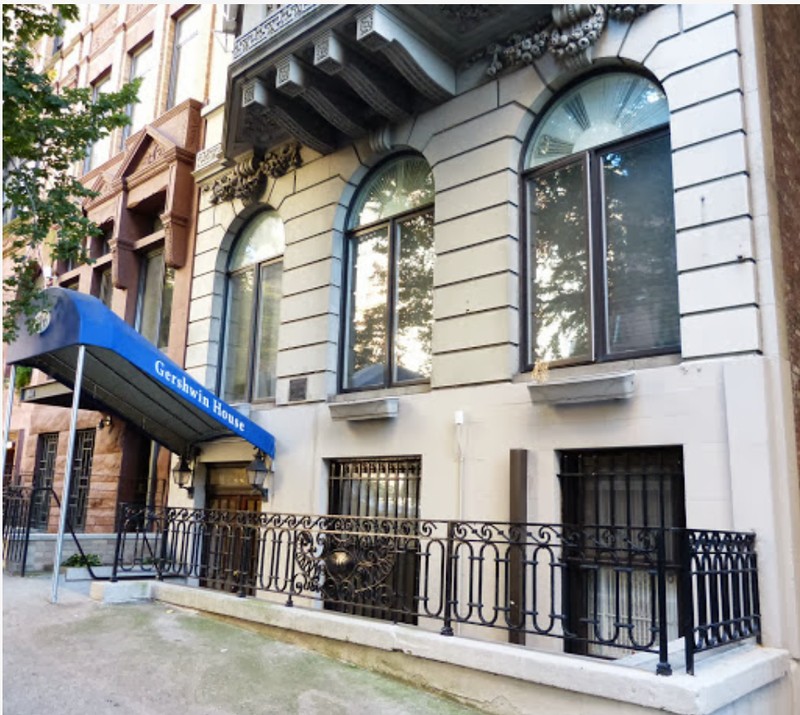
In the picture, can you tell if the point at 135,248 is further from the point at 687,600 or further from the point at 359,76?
the point at 687,600

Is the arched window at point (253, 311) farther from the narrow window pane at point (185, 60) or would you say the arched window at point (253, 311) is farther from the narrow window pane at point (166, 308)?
the narrow window pane at point (185, 60)

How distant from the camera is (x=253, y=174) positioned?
41.0 ft

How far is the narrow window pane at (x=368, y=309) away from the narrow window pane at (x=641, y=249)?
11.5 feet

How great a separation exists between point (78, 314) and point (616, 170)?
21.3 feet

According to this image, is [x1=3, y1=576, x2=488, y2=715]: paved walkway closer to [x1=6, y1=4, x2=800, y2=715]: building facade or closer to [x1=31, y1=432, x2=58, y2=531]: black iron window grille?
[x1=6, y1=4, x2=800, y2=715]: building facade

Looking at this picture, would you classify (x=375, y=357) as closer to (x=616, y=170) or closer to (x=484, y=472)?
(x=484, y=472)

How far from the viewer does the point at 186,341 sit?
43.8ft

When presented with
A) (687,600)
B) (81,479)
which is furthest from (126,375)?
(687,600)

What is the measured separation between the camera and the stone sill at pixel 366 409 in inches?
365

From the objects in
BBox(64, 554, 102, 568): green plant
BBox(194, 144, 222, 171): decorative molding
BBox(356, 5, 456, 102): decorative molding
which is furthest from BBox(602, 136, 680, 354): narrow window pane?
BBox(64, 554, 102, 568): green plant

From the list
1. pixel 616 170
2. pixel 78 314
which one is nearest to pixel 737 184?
pixel 616 170

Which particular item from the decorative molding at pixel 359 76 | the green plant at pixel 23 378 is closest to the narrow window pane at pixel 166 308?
the green plant at pixel 23 378

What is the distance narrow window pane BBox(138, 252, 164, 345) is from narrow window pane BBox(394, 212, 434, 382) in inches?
264

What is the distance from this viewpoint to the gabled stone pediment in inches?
576
